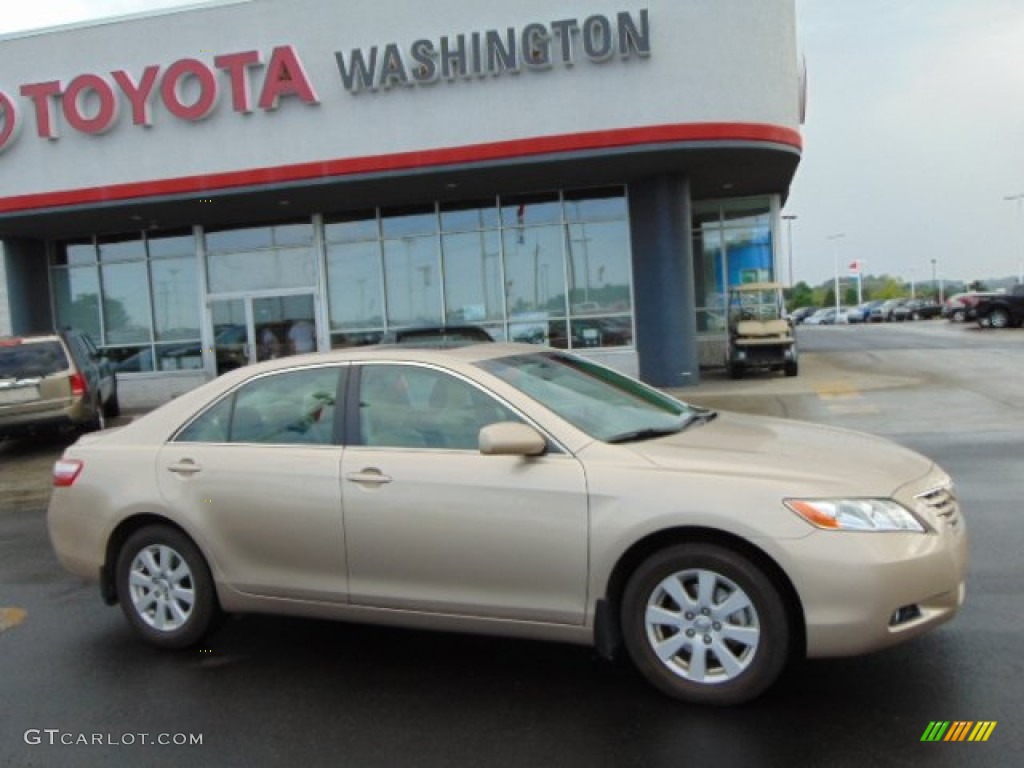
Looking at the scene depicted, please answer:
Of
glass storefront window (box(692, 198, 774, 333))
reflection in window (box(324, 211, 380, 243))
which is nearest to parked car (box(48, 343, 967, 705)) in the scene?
reflection in window (box(324, 211, 380, 243))

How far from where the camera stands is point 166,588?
191 inches

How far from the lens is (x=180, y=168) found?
17.2 meters

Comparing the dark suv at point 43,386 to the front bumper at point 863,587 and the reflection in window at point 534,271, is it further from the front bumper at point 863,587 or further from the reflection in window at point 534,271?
the front bumper at point 863,587

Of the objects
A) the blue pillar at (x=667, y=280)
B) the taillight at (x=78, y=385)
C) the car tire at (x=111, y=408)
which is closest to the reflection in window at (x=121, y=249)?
the car tire at (x=111, y=408)

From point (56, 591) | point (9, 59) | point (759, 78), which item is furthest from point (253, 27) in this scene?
point (56, 591)

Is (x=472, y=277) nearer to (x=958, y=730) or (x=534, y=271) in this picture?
→ (x=534, y=271)

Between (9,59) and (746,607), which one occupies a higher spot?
(9,59)

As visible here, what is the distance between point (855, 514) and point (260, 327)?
1829 centimetres

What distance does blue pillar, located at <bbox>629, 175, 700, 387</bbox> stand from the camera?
17.4 metres

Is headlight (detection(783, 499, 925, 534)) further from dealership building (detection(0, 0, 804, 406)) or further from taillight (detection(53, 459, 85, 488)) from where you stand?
dealership building (detection(0, 0, 804, 406))

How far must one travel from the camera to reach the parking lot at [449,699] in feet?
11.5

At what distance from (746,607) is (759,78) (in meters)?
14.0

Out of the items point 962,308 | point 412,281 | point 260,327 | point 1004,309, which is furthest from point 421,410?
point 962,308

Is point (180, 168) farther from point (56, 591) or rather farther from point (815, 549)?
point (815, 549)
